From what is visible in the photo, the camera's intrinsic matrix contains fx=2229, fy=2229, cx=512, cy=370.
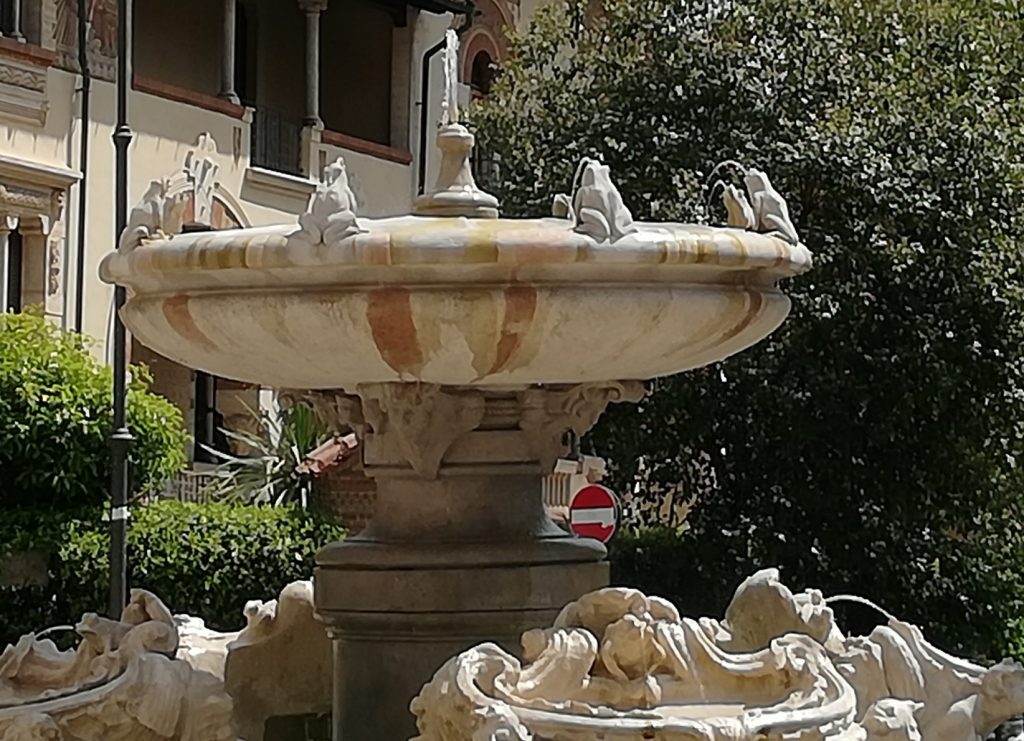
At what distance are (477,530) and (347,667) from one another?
56 centimetres

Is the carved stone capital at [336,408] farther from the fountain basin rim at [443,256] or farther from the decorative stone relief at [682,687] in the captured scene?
the decorative stone relief at [682,687]

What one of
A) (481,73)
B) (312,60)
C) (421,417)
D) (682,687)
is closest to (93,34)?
(312,60)

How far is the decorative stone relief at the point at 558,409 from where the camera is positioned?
6.71m

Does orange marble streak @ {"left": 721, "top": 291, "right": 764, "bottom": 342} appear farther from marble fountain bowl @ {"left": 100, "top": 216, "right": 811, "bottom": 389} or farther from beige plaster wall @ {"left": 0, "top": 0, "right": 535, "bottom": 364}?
beige plaster wall @ {"left": 0, "top": 0, "right": 535, "bottom": 364}

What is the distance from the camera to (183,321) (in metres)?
6.14

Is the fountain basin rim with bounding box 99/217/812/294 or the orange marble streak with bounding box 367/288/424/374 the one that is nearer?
the fountain basin rim with bounding box 99/217/812/294

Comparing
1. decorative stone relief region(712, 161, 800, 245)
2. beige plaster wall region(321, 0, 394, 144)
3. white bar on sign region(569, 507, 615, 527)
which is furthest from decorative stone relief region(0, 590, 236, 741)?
beige plaster wall region(321, 0, 394, 144)

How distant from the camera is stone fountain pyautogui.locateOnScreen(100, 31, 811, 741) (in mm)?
5770

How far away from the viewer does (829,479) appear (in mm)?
14633

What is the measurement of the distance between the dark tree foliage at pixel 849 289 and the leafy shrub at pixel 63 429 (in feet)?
9.66

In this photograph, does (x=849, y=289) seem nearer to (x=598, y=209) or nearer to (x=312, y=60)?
(x=598, y=209)

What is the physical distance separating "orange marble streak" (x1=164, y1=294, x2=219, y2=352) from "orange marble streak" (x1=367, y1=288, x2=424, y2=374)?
Answer: 55 centimetres

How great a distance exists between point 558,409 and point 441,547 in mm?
561

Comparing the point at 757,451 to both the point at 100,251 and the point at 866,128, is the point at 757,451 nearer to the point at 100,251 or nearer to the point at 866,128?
the point at 866,128
